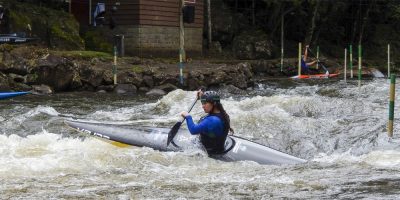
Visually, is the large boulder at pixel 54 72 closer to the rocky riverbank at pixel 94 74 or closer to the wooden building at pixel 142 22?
the rocky riverbank at pixel 94 74

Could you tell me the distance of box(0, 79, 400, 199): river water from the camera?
6203 millimetres

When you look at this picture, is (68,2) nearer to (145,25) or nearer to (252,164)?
(145,25)

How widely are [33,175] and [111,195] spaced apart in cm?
131

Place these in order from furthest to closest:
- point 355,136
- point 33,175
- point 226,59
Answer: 1. point 226,59
2. point 355,136
3. point 33,175

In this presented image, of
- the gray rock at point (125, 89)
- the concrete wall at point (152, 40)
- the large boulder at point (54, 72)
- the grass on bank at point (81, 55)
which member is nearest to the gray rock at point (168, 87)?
the gray rock at point (125, 89)

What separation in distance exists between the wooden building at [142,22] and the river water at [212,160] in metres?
10.2

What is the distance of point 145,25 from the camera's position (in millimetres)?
23453

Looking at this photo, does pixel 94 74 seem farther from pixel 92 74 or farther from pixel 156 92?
pixel 156 92

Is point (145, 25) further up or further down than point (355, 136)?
further up

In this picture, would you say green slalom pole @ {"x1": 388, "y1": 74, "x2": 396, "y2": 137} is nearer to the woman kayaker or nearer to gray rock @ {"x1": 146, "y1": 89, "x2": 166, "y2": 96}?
the woman kayaker

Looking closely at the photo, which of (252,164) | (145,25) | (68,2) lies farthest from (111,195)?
(68,2)

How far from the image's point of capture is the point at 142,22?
918 inches

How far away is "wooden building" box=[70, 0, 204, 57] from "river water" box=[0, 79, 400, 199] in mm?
10219

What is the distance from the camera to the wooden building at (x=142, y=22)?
23328 mm
